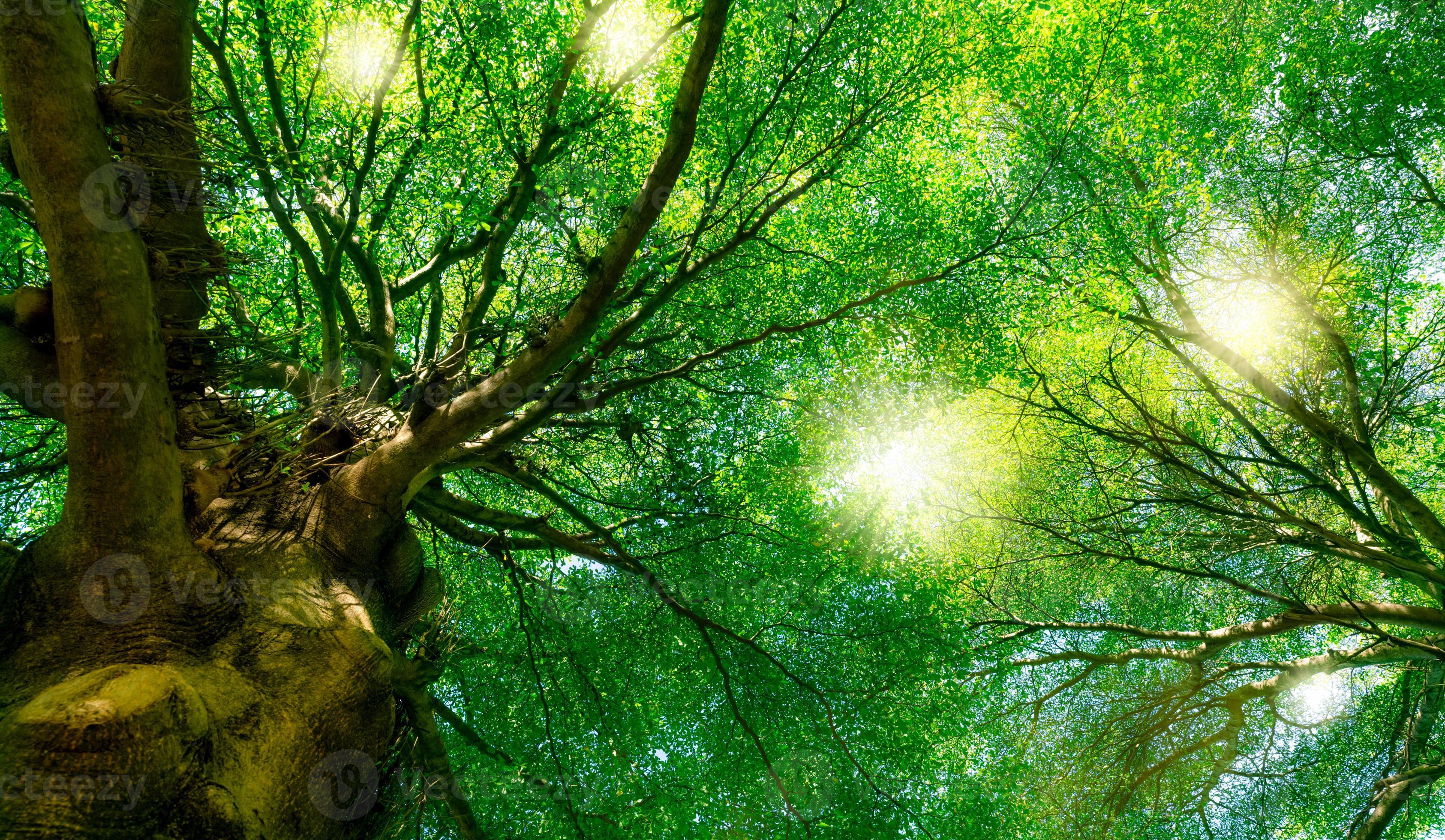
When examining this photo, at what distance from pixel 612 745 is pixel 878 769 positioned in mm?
2402

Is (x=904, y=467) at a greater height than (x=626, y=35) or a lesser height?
lesser

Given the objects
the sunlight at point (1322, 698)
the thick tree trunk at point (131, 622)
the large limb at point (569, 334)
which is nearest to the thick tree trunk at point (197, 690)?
the thick tree trunk at point (131, 622)

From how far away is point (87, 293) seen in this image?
274 cm

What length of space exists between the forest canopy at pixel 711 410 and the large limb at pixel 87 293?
19 mm

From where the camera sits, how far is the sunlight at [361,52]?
20.0ft

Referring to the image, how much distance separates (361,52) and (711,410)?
4661 millimetres

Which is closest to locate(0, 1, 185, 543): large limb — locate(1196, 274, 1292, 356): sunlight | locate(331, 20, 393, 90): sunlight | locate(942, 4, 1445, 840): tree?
locate(331, 20, 393, 90): sunlight

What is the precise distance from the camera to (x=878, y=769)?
5.80 meters

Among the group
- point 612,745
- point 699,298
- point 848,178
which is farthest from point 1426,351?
point 612,745

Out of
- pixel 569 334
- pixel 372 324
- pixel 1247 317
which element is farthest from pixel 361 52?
pixel 1247 317

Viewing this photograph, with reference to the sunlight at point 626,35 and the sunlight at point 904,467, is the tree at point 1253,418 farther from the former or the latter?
the sunlight at point 626,35

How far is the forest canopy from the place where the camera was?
2.93m

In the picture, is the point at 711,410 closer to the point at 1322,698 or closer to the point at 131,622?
the point at 131,622

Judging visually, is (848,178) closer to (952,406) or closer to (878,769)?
(952,406)
